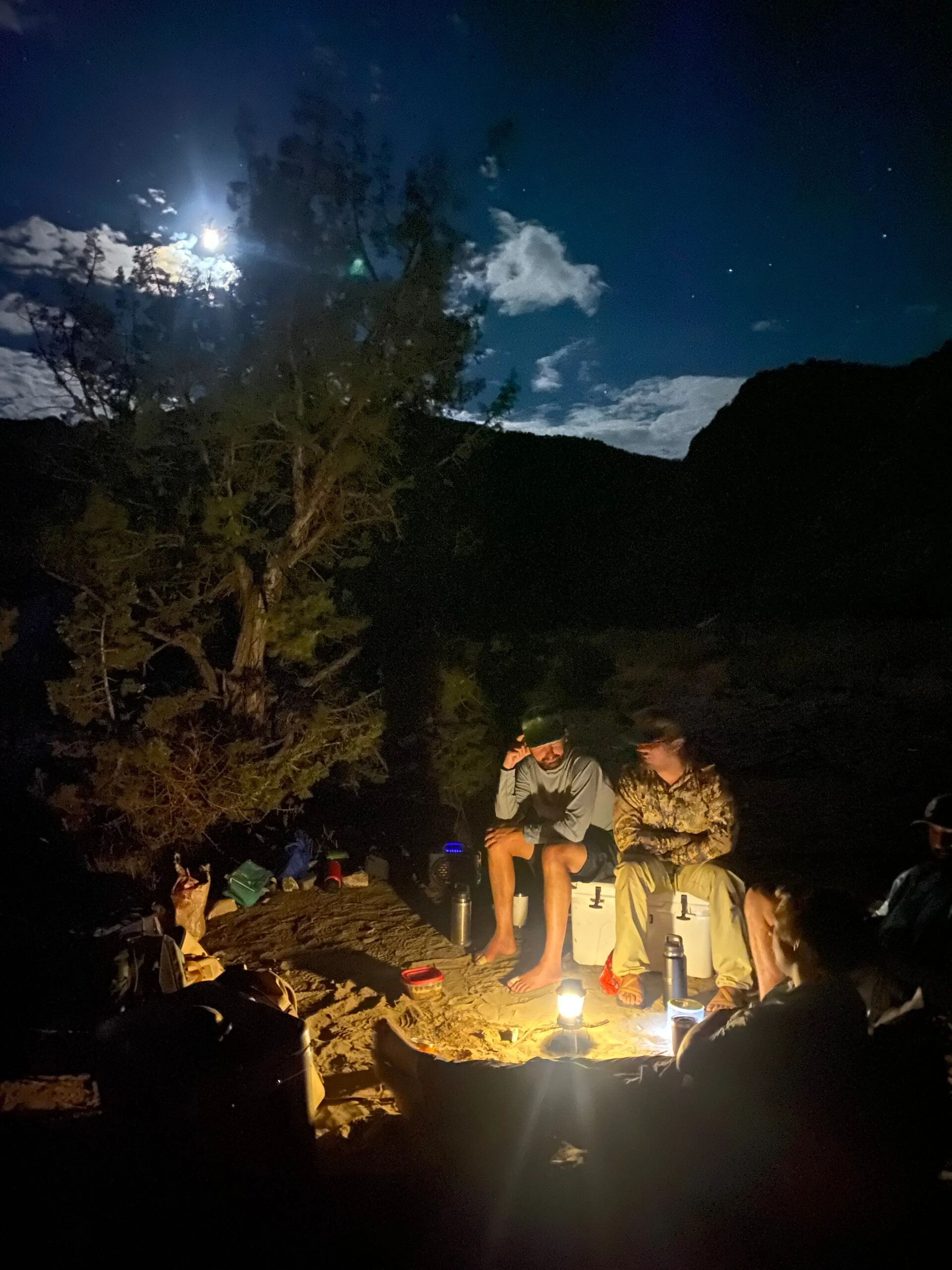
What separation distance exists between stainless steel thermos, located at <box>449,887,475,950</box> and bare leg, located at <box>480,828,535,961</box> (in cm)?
21

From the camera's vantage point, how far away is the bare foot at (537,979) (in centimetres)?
435

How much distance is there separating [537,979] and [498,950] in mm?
539

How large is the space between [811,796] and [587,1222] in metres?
7.13

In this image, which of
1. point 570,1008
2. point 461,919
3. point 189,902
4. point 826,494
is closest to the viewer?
point 570,1008

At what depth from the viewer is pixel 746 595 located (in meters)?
25.3

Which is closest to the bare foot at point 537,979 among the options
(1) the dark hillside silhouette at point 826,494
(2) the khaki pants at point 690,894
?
(2) the khaki pants at point 690,894

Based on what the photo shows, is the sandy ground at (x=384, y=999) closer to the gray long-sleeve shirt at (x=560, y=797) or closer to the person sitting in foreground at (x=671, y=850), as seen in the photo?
the person sitting in foreground at (x=671, y=850)

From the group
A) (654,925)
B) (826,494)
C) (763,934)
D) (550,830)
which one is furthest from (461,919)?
(826,494)

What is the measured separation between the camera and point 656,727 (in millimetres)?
4227

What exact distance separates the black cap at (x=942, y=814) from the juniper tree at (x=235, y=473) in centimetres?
451

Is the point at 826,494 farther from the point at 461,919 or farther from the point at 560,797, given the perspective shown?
the point at 461,919

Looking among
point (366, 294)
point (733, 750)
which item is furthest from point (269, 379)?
point (733, 750)

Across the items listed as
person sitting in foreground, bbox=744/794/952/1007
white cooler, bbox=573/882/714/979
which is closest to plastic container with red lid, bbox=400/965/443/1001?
white cooler, bbox=573/882/714/979

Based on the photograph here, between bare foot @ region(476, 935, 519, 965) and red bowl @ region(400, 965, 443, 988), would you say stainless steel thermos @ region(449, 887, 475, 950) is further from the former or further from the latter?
red bowl @ region(400, 965, 443, 988)
